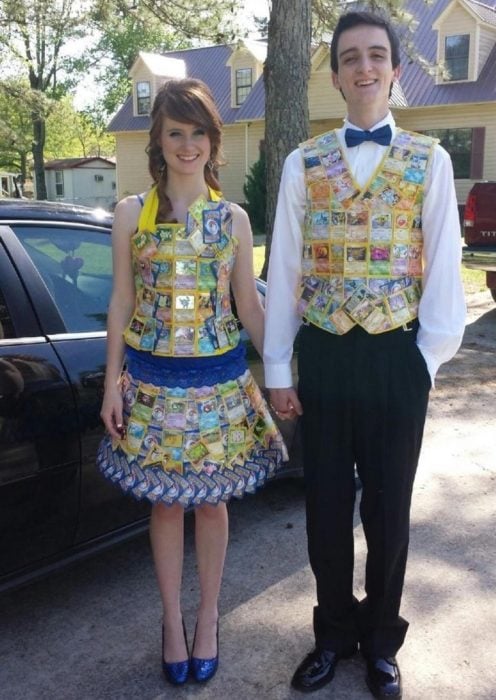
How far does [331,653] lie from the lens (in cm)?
270

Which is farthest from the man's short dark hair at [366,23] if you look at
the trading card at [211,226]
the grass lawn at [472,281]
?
the grass lawn at [472,281]

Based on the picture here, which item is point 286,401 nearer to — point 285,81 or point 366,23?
point 366,23

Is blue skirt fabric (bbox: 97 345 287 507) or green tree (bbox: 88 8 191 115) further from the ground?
green tree (bbox: 88 8 191 115)

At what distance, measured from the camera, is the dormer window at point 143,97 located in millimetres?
29328

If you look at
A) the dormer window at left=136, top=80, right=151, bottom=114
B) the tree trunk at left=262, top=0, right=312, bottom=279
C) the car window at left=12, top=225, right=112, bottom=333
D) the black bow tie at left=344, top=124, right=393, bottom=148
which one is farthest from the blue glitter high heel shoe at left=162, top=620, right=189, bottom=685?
the dormer window at left=136, top=80, right=151, bottom=114

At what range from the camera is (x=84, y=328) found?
9.86 ft

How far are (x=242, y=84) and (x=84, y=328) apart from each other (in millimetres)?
25333

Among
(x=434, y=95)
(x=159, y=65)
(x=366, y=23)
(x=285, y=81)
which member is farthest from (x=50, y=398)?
(x=159, y=65)

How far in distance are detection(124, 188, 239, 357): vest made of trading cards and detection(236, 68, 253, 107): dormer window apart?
25318 millimetres

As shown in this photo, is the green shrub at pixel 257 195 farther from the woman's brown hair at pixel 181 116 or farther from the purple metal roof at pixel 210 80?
the woman's brown hair at pixel 181 116

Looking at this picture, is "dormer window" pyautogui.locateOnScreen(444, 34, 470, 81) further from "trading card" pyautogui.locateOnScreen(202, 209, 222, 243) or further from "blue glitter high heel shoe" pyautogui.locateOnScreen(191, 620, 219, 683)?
"blue glitter high heel shoe" pyautogui.locateOnScreen(191, 620, 219, 683)

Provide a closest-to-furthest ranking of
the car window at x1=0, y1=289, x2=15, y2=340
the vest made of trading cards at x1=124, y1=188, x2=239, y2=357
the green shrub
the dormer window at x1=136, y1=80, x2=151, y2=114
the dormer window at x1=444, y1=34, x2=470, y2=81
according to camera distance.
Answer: the vest made of trading cards at x1=124, y1=188, x2=239, y2=357
the car window at x1=0, y1=289, x2=15, y2=340
the dormer window at x1=444, y1=34, x2=470, y2=81
the green shrub
the dormer window at x1=136, y1=80, x2=151, y2=114

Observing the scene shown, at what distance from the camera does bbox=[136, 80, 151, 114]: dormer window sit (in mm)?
29328

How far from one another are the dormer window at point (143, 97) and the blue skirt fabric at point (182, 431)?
93.8 ft
